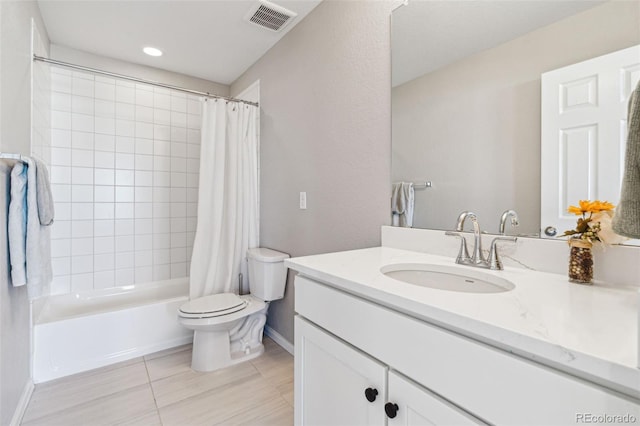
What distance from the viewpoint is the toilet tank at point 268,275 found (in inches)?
82.8

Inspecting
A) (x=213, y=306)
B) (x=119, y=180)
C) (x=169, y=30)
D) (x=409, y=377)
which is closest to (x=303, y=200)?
(x=213, y=306)

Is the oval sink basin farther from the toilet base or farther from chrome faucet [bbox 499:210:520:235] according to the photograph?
the toilet base

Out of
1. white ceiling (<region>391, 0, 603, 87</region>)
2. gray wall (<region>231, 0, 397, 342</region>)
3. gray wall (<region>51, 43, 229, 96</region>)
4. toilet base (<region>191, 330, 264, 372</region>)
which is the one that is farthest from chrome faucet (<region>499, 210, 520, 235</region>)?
gray wall (<region>51, 43, 229, 96</region>)

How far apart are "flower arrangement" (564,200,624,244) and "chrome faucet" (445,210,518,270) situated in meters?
0.19

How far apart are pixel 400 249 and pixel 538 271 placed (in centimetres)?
53

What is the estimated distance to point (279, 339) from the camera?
89.7 inches

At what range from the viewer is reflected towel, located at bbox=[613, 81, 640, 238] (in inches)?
17.5

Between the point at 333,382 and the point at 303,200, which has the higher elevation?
the point at 303,200

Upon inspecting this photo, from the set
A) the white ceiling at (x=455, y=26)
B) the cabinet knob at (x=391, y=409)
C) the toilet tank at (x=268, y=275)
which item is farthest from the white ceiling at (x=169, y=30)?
the cabinet knob at (x=391, y=409)

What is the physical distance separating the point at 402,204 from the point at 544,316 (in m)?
0.85

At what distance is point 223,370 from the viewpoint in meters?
1.91

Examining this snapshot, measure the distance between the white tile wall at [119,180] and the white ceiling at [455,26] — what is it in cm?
235

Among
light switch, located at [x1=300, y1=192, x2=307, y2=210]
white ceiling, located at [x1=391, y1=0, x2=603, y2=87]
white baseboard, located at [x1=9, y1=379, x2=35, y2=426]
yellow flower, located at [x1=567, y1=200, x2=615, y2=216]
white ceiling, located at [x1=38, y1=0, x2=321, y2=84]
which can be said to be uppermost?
white ceiling, located at [x1=38, y1=0, x2=321, y2=84]

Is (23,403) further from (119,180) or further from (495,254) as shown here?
(495,254)
